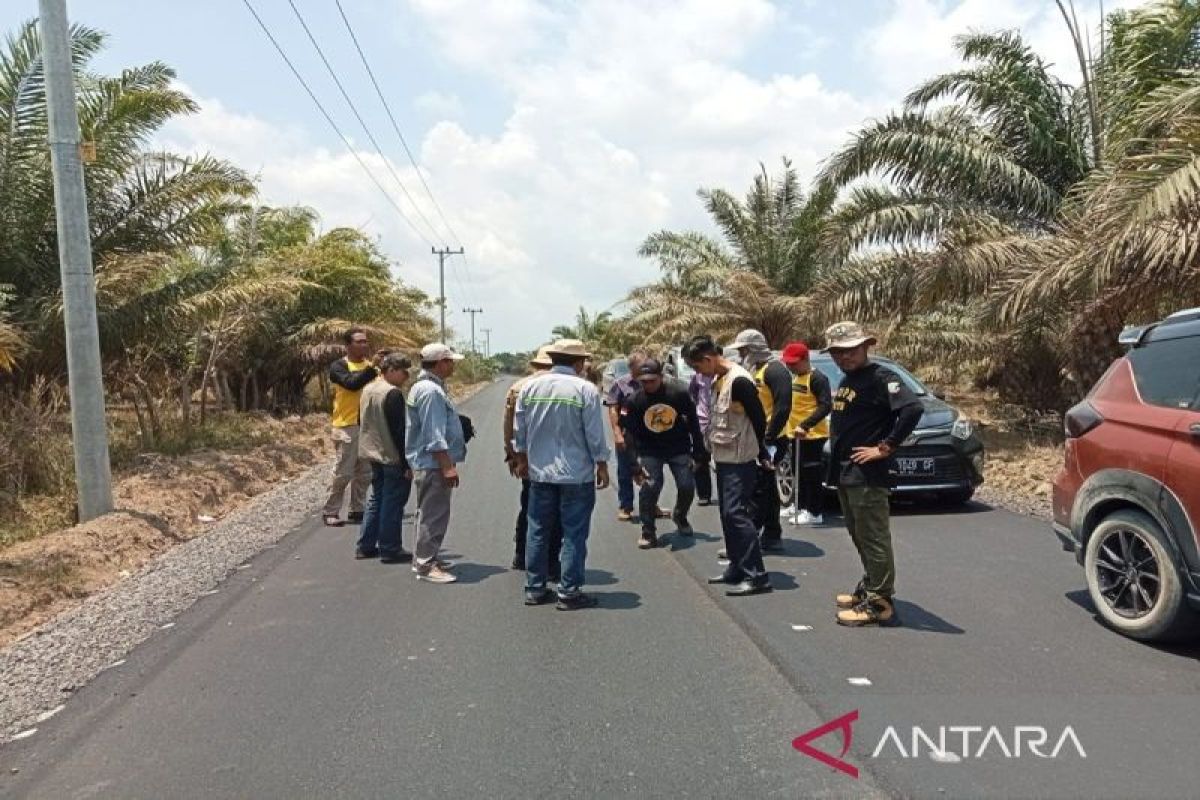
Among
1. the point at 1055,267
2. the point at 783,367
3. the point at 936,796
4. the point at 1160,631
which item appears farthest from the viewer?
the point at 1055,267

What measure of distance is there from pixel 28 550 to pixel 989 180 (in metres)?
12.7

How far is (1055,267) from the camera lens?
1038 cm

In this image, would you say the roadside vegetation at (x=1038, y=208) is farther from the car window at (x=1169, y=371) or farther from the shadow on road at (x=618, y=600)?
the shadow on road at (x=618, y=600)

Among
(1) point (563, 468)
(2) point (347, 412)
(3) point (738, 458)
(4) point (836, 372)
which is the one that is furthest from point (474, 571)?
(4) point (836, 372)

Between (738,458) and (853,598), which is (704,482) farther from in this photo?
(853,598)

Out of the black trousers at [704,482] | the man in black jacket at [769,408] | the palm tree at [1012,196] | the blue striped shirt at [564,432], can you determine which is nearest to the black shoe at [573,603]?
the blue striped shirt at [564,432]

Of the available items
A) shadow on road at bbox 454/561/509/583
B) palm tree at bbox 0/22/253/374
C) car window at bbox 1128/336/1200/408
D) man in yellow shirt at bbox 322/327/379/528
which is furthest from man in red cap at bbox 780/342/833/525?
palm tree at bbox 0/22/253/374

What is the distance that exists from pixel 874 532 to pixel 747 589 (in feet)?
3.62

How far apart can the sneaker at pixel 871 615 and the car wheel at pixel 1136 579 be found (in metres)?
1.14

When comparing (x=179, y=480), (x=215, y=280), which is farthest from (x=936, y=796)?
(x=215, y=280)

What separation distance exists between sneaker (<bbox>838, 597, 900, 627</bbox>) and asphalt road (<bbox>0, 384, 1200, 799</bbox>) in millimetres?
124

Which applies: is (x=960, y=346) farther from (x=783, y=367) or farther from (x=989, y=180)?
(x=783, y=367)

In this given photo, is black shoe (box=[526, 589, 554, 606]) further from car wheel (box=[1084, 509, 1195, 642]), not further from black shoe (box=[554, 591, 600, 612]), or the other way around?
car wheel (box=[1084, 509, 1195, 642])

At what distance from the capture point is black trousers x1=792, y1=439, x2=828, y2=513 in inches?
313
